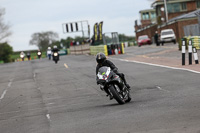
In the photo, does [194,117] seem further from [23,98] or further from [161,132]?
[23,98]

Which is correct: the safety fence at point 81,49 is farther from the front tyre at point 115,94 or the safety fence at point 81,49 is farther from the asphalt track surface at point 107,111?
the front tyre at point 115,94

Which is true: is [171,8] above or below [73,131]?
above

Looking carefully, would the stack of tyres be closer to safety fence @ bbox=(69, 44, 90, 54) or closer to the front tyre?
the front tyre

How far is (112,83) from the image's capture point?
458 inches

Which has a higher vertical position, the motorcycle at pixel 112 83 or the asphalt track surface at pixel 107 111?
the motorcycle at pixel 112 83

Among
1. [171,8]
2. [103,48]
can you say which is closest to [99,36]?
[103,48]

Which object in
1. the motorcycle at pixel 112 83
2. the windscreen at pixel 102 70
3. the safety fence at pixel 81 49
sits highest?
the windscreen at pixel 102 70

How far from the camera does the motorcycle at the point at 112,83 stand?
11516 millimetres

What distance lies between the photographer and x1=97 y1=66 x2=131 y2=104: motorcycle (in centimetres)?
1152

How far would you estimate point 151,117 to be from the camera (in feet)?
29.6

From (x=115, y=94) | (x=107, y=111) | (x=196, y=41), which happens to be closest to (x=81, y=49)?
(x=196, y=41)

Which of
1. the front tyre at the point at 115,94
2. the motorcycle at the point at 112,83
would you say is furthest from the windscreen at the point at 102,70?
the front tyre at the point at 115,94

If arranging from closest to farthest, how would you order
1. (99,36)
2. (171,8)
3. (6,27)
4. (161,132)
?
(161,132) < (99,36) < (171,8) < (6,27)

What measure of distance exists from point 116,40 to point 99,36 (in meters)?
6.76
